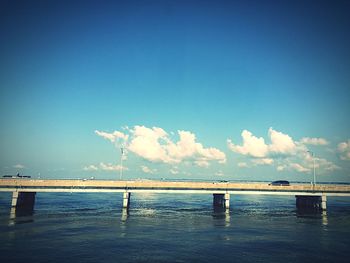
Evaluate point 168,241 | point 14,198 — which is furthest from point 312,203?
point 14,198

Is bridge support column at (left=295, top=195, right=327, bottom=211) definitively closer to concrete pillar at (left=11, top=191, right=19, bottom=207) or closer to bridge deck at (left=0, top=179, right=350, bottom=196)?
bridge deck at (left=0, top=179, right=350, bottom=196)

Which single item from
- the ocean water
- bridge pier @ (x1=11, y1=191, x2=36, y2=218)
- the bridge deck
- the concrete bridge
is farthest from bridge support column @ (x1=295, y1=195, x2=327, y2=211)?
bridge pier @ (x1=11, y1=191, x2=36, y2=218)

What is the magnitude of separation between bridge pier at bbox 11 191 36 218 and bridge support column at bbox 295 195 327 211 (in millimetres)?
78059

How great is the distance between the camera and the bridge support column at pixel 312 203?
73.1 metres

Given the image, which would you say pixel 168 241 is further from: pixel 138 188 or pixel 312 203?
pixel 312 203

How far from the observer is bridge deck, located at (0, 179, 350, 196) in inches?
2522

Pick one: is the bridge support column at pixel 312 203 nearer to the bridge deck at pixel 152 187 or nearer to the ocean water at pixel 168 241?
the bridge deck at pixel 152 187

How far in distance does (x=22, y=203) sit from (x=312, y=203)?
82.7 m

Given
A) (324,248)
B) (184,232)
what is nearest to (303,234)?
(324,248)

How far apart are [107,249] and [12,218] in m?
33.2

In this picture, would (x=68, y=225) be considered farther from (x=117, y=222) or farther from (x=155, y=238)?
(x=155, y=238)

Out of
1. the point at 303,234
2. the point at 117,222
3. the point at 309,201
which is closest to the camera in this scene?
the point at 303,234

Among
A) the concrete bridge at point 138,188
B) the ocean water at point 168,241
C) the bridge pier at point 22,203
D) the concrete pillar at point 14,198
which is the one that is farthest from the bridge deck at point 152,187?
the ocean water at point 168,241

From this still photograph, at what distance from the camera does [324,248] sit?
3544 centimetres
